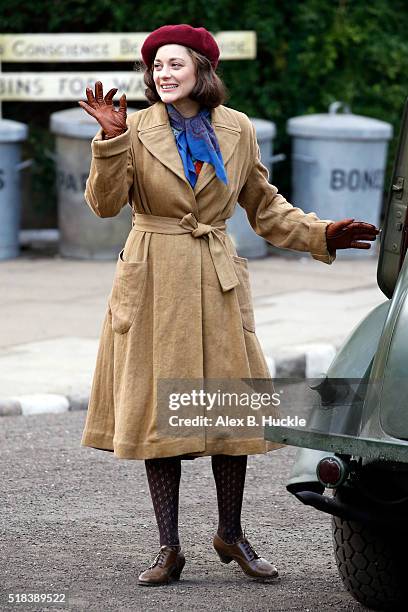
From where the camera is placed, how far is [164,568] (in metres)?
4.96

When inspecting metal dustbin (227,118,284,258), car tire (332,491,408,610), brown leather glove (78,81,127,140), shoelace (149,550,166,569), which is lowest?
metal dustbin (227,118,284,258)

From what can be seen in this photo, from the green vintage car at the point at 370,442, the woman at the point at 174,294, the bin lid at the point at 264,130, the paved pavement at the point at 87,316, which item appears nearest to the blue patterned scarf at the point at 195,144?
the woman at the point at 174,294

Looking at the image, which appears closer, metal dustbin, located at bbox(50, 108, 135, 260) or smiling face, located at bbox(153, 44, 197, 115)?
smiling face, located at bbox(153, 44, 197, 115)

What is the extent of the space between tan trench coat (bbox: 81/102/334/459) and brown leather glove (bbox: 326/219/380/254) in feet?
1.09

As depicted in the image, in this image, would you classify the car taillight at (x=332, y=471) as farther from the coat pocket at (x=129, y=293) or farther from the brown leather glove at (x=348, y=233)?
the brown leather glove at (x=348, y=233)

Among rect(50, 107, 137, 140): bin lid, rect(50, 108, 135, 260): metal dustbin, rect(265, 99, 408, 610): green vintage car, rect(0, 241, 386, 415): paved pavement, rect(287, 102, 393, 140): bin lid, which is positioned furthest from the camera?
rect(287, 102, 393, 140): bin lid

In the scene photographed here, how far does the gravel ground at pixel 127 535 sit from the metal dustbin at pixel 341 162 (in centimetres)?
671

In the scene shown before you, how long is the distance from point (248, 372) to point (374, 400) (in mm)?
946

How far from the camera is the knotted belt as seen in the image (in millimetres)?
4984

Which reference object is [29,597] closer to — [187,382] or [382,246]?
[187,382]

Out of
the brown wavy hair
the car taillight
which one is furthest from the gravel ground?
the brown wavy hair

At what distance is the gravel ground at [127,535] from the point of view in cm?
484

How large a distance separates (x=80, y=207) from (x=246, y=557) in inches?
320

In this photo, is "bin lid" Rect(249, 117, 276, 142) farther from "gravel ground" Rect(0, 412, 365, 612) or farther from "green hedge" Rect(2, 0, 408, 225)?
"gravel ground" Rect(0, 412, 365, 612)
